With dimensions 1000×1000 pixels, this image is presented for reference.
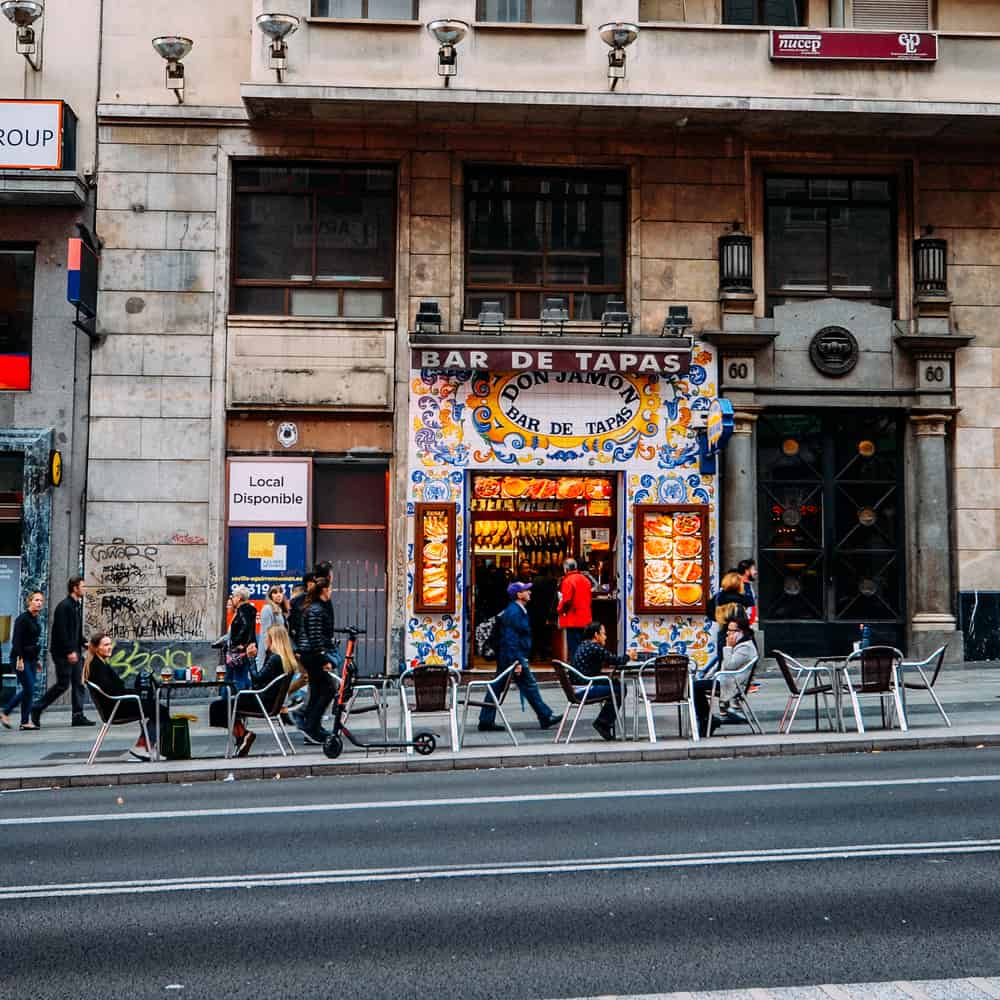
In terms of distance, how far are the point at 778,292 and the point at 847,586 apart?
4.62 m

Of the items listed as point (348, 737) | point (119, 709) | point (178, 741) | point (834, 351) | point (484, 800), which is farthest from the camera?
point (834, 351)

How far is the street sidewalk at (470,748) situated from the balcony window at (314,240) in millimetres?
6766

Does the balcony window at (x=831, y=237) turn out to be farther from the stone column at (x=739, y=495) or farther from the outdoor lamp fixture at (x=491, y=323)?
the outdoor lamp fixture at (x=491, y=323)

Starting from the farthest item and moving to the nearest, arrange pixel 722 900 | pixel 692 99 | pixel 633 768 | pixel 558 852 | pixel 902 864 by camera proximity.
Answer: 1. pixel 692 99
2. pixel 633 768
3. pixel 558 852
4. pixel 902 864
5. pixel 722 900

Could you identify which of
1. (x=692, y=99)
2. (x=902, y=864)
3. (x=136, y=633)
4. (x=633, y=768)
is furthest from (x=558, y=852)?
(x=692, y=99)

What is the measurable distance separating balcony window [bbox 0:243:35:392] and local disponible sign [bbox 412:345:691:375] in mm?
5701

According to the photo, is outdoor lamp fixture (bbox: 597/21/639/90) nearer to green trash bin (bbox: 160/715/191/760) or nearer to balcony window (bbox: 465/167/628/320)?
balcony window (bbox: 465/167/628/320)

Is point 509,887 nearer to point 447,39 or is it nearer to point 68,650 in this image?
point 68,650

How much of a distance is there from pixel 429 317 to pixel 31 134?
6204mm

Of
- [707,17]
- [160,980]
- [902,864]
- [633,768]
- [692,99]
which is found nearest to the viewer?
[160,980]

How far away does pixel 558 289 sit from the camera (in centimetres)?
2014

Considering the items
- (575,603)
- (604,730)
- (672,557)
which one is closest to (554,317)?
(672,557)

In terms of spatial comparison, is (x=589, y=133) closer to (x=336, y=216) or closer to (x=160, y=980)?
(x=336, y=216)

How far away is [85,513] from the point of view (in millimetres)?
19203
